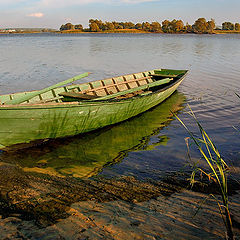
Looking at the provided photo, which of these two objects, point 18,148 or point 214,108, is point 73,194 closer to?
point 18,148

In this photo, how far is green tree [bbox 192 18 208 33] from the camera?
122562mm

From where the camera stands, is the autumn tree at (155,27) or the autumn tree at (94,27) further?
the autumn tree at (94,27)

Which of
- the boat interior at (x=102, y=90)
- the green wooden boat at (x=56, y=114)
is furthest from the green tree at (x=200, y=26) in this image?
the green wooden boat at (x=56, y=114)

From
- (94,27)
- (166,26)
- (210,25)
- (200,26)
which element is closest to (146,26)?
(166,26)

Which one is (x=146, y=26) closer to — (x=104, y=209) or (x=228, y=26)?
(x=228, y=26)

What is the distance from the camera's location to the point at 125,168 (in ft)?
18.1

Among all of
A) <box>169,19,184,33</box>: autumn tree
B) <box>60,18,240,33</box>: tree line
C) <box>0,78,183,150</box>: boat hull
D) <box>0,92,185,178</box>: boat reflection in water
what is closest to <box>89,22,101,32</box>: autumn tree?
<box>60,18,240,33</box>: tree line

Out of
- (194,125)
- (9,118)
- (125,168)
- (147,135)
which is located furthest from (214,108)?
(9,118)

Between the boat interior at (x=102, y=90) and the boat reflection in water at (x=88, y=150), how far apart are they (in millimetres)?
1210

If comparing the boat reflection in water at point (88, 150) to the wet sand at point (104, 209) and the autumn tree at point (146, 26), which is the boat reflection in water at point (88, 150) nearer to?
the wet sand at point (104, 209)

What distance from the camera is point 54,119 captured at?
6.15 meters

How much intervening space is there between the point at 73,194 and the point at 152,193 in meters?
1.49

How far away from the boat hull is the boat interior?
50 cm

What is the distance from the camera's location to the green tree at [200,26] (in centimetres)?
12256
